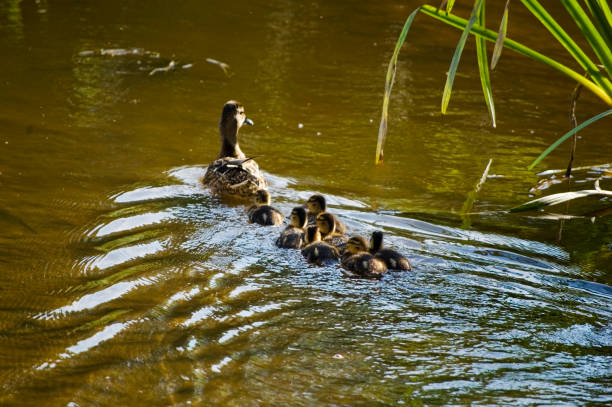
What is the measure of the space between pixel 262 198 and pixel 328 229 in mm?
734

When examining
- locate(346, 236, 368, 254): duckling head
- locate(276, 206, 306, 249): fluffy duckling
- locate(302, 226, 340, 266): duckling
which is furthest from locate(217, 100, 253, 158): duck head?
locate(346, 236, 368, 254): duckling head

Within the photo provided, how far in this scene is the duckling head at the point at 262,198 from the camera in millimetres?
5617

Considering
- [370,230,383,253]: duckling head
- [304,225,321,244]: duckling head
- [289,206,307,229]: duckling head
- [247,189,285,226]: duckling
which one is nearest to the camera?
[370,230,383,253]: duckling head

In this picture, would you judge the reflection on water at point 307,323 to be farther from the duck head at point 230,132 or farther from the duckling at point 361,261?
the duck head at point 230,132

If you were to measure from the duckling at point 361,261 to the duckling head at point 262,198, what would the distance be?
1043mm

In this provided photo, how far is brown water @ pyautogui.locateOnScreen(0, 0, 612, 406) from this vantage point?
3.31m

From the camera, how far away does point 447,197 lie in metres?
5.91

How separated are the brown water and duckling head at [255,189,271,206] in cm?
18

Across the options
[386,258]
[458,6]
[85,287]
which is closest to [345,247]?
[386,258]

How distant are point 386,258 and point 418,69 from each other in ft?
18.0

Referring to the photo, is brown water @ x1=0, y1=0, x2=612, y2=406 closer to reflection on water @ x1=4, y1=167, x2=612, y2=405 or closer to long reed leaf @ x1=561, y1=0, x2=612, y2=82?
reflection on water @ x1=4, y1=167, x2=612, y2=405

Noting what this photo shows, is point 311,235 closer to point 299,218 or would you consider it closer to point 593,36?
point 299,218

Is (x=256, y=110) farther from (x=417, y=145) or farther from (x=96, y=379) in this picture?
(x=96, y=379)

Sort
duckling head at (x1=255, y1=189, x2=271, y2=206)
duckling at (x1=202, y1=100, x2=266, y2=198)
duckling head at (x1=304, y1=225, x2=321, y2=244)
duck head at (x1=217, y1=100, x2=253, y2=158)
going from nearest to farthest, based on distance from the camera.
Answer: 1. duckling head at (x1=304, y1=225, x2=321, y2=244)
2. duckling head at (x1=255, y1=189, x2=271, y2=206)
3. duckling at (x1=202, y1=100, x2=266, y2=198)
4. duck head at (x1=217, y1=100, x2=253, y2=158)
